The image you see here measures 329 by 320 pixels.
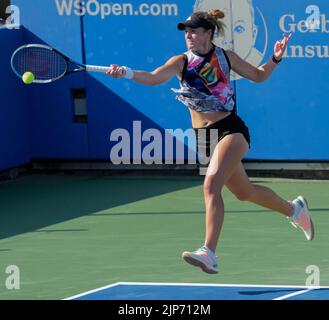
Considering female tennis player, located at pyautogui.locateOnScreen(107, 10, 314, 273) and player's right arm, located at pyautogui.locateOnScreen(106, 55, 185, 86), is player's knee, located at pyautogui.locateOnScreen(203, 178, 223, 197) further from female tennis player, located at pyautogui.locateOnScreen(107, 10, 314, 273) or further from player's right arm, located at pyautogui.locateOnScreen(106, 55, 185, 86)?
player's right arm, located at pyautogui.locateOnScreen(106, 55, 185, 86)

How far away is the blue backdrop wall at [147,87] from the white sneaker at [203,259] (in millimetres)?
5408

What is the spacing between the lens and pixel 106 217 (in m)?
12.1

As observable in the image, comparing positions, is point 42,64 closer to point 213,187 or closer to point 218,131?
point 218,131

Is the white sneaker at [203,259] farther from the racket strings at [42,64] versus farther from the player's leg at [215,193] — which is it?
the racket strings at [42,64]

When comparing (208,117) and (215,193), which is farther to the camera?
(208,117)

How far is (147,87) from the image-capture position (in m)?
14.4

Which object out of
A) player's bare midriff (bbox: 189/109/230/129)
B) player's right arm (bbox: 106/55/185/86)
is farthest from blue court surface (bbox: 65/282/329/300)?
player's right arm (bbox: 106/55/185/86)

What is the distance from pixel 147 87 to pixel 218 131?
5502mm

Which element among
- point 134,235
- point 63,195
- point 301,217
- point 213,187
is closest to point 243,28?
point 63,195

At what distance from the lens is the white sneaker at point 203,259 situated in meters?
8.52

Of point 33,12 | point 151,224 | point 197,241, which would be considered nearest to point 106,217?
point 151,224

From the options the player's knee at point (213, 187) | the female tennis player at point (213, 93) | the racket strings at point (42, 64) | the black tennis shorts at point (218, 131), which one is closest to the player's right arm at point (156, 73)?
the female tennis player at point (213, 93)

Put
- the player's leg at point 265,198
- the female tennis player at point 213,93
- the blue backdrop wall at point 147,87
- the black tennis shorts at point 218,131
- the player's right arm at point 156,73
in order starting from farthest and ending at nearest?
1. the blue backdrop wall at point 147,87
2. the player's leg at point 265,198
3. the black tennis shorts at point 218,131
4. the female tennis player at point 213,93
5. the player's right arm at point 156,73
